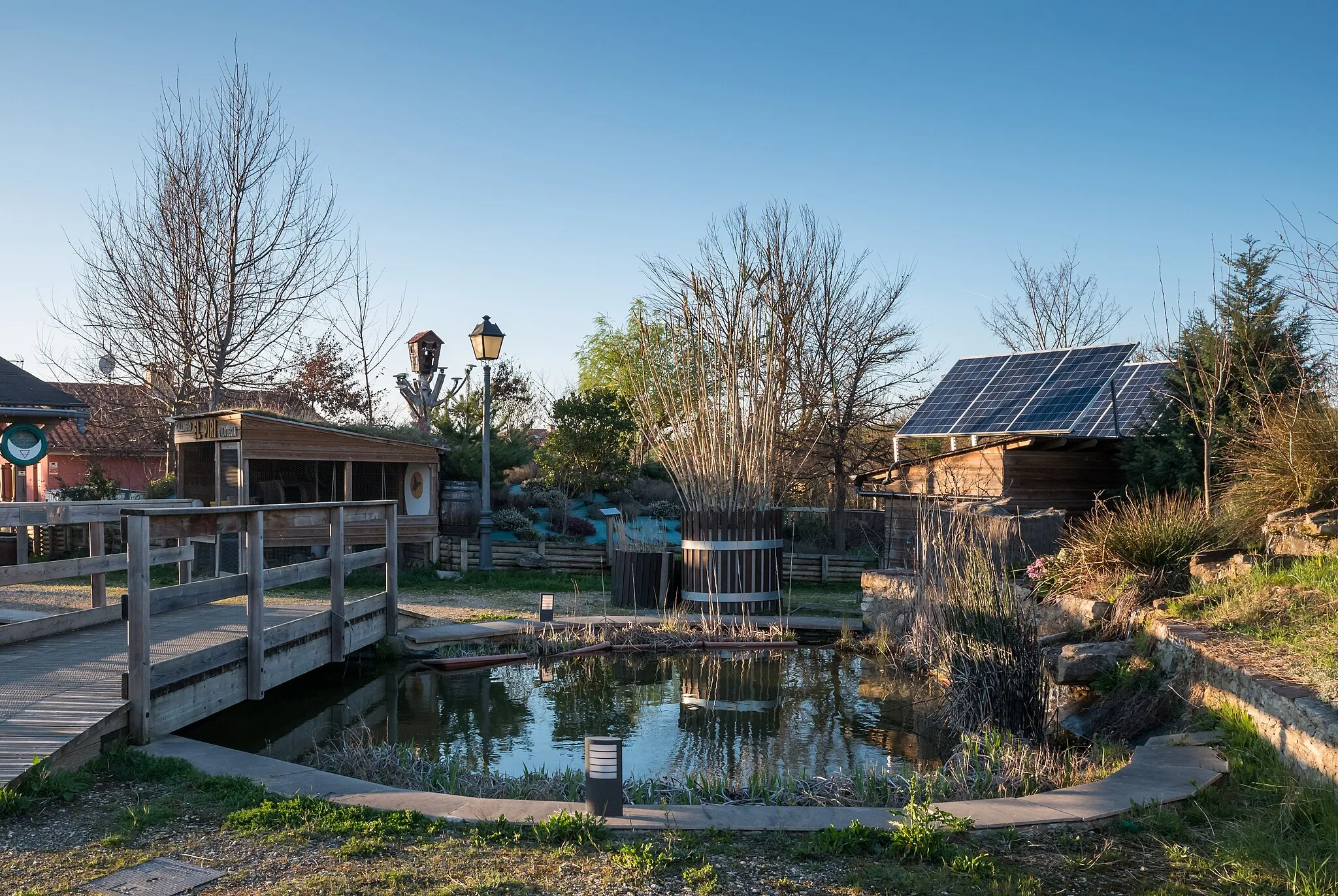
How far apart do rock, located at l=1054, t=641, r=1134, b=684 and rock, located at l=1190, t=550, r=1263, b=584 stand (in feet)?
2.74

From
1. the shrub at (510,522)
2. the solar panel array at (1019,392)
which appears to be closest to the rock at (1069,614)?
the solar panel array at (1019,392)

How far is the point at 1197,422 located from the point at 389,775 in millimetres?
8196

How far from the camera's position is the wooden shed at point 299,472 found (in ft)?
43.4

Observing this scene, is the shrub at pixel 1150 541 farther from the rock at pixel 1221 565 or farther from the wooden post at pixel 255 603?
the wooden post at pixel 255 603

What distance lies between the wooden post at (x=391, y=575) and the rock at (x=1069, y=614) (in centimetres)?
569

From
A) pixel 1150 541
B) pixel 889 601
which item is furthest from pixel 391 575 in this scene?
pixel 1150 541

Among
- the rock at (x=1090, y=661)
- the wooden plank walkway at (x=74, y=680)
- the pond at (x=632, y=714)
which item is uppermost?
the wooden plank walkway at (x=74, y=680)

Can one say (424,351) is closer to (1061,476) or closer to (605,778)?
(1061,476)

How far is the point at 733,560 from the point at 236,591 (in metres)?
5.83

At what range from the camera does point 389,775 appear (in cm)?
495

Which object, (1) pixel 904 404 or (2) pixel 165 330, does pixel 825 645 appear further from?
(2) pixel 165 330

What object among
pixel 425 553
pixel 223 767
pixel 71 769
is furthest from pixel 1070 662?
pixel 425 553

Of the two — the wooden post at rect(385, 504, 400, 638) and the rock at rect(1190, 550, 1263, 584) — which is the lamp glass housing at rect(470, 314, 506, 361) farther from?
the rock at rect(1190, 550, 1263, 584)

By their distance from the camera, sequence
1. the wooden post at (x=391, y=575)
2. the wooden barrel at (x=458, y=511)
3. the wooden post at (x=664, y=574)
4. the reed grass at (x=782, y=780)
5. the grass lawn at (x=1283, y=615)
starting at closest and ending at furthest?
the reed grass at (x=782, y=780), the grass lawn at (x=1283, y=615), the wooden post at (x=391, y=575), the wooden post at (x=664, y=574), the wooden barrel at (x=458, y=511)
